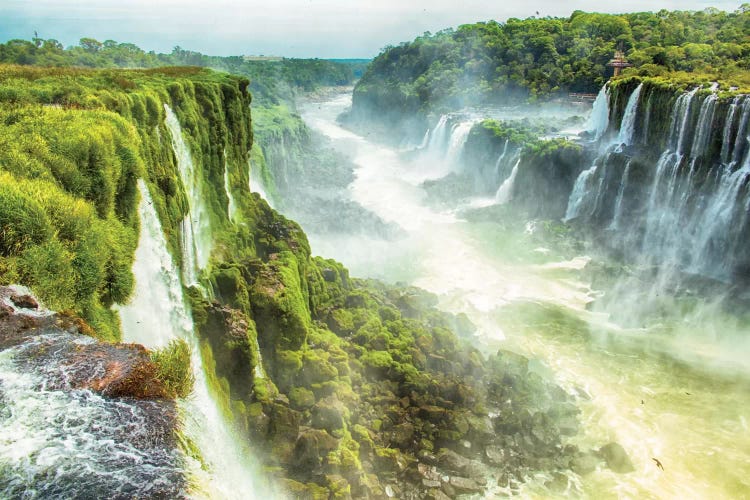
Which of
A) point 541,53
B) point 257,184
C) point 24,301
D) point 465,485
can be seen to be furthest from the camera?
point 541,53

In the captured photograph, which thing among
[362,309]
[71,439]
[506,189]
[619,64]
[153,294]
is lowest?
[362,309]

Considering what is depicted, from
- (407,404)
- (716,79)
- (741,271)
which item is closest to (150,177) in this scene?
(407,404)

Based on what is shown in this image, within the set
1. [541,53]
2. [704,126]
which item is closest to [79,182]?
[704,126]

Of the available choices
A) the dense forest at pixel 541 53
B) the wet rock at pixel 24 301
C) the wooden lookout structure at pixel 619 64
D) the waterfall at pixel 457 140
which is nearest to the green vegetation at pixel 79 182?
the wet rock at pixel 24 301

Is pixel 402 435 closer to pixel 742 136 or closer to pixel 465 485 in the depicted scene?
pixel 465 485

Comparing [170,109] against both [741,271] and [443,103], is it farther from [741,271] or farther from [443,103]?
[443,103]

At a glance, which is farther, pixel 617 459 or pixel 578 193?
pixel 578 193

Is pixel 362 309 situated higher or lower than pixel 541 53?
lower
